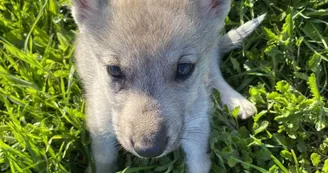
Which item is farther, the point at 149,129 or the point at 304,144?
the point at 304,144

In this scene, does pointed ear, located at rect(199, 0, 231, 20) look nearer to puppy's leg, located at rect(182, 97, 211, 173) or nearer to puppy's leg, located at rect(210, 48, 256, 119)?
puppy's leg, located at rect(182, 97, 211, 173)

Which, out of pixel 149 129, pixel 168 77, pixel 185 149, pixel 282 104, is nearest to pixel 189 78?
pixel 168 77

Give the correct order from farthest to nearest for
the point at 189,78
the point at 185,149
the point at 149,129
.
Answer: the point at 185,149, the point at 189,78, the point at 149,129

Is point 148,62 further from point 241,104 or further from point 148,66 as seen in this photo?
point 241,104

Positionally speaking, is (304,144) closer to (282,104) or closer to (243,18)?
(282,104)

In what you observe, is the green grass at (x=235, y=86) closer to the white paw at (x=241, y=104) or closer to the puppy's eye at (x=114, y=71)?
the white paw at (x=241, y=104)

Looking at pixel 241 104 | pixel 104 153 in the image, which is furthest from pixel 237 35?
pixel 104 153
